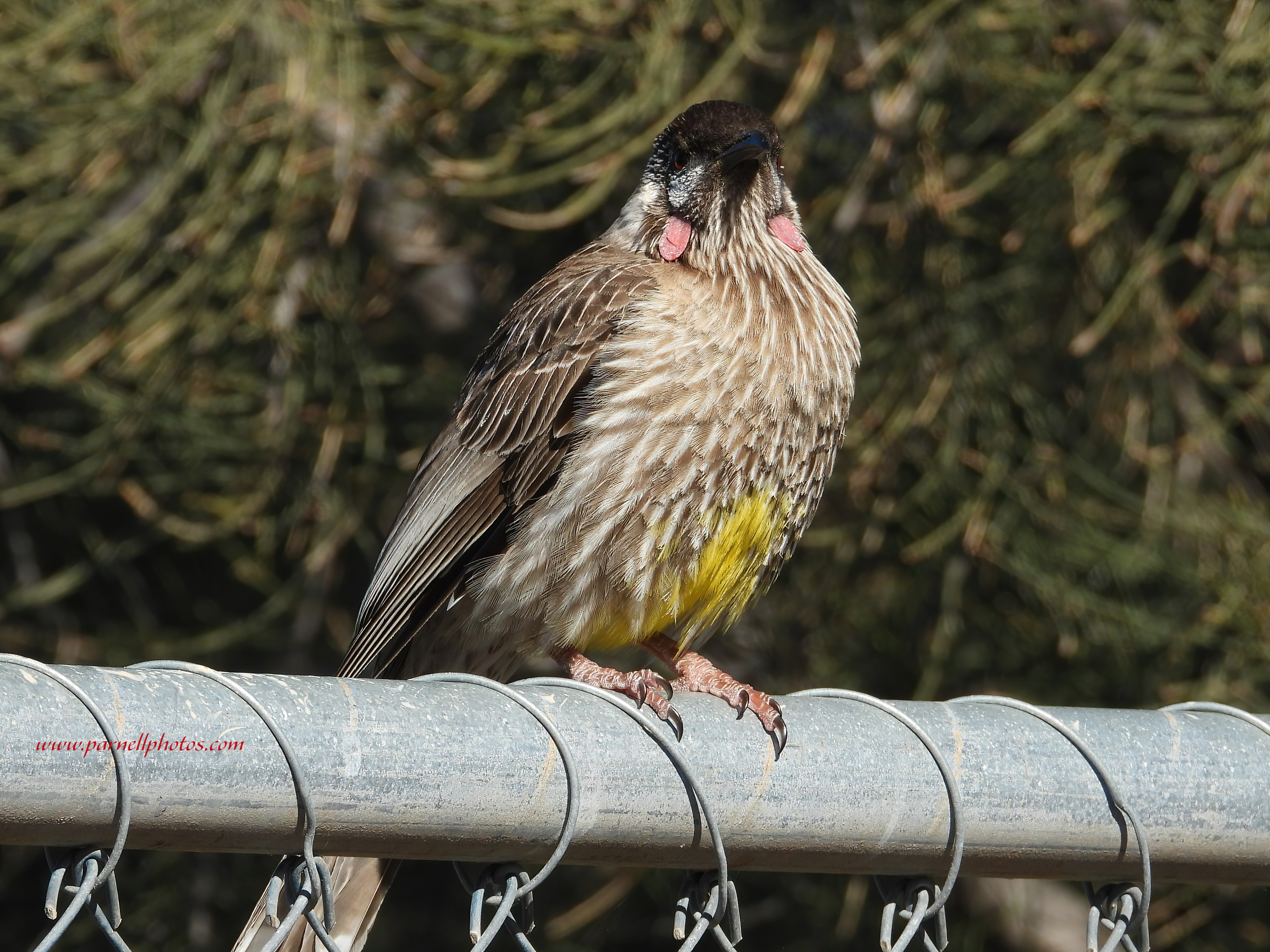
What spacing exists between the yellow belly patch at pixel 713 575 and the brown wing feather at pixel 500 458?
443mm

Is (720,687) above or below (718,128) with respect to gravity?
below

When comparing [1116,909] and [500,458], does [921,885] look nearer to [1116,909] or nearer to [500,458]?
[1116,909]

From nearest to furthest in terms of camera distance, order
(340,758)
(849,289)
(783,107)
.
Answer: (340,758) → (783,107) → (849,289)

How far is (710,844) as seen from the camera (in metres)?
1.83

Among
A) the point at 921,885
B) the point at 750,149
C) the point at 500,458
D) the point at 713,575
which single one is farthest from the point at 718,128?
the point at 921,885

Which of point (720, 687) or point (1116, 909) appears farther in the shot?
point (720, 687)

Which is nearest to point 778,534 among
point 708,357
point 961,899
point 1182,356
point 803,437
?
point 803,437

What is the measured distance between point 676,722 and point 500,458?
217 centimetres

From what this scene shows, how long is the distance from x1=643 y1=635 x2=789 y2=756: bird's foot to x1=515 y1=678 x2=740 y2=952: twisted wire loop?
0.13 metres

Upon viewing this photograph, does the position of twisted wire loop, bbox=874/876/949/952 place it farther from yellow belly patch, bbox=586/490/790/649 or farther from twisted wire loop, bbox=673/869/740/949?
yellow belly patch, bbox=586/490/790/649

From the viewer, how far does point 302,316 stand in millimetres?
5625

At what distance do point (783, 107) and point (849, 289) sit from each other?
2.57 ft

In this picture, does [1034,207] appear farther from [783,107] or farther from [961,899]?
[961,899]

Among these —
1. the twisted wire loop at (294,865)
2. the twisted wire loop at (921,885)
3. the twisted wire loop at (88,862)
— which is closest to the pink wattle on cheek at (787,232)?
the twisted wire loop at (921,885)
